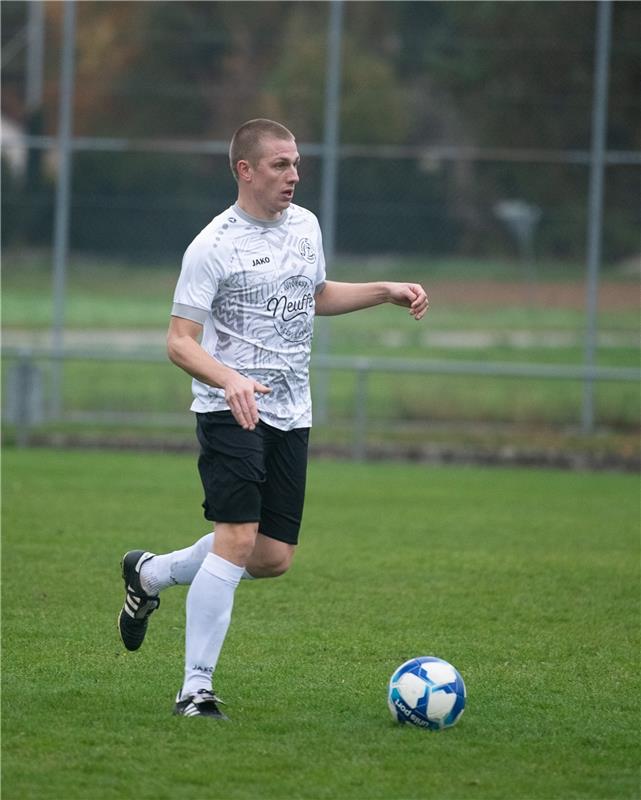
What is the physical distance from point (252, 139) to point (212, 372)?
101 cm

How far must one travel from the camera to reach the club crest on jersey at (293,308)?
219 inches

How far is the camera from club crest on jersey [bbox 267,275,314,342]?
5.57 meters

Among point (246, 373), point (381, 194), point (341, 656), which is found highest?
point (381, 194)

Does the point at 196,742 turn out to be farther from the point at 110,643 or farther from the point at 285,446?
the point at 110,643

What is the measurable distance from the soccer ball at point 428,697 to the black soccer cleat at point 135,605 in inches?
49.1

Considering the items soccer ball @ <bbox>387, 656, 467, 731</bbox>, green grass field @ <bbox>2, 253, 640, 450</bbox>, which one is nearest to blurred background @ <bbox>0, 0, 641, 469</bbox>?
green grass field @ <bbox>2, 253, 640, 450</bbox>

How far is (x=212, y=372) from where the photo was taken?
5.20 metres

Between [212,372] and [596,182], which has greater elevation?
[596,182]

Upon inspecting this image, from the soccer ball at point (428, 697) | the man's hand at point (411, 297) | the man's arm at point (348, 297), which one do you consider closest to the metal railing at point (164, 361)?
the man's arm at point (348, 297)

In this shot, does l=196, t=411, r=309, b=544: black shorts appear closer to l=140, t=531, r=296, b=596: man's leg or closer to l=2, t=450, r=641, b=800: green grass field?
l=140, t=531, r=296, b=596: man's leg

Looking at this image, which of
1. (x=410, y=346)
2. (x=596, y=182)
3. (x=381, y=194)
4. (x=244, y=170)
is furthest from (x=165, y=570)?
(x=596, y=182)

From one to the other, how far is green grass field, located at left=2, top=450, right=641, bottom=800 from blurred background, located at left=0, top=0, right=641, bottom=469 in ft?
11.8

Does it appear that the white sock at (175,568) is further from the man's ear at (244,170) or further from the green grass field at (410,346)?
the green grass field at (410,346)

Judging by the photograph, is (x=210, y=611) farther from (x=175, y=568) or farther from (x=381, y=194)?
(x=381, y=194)
